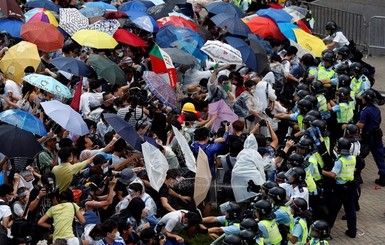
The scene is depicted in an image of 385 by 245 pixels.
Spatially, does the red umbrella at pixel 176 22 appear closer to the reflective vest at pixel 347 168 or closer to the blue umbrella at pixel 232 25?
the blue umbrella at pixel 232 25

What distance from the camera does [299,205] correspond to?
13.0 meters

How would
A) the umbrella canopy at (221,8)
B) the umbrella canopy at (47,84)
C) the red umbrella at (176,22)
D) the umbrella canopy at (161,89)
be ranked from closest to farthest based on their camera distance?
the umbrella canopy at (47,84)
the umbrella canopy at (161,89)
the red umbrella at (176,22)
the umbrella canopy at (221,8)

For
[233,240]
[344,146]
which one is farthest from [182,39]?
[233,240]

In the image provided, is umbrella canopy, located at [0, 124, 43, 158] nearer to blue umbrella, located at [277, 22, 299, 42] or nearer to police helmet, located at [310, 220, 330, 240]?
police helmet, located at [310, 220, 330, 240]

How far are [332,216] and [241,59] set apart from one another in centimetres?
345

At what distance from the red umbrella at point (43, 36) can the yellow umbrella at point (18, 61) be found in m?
0.77

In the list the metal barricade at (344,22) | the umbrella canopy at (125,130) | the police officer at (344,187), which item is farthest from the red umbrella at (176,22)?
the metal barricade at (344,22)

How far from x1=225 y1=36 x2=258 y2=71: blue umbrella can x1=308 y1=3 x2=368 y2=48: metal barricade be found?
851 cm

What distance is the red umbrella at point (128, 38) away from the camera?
19250 millimetres

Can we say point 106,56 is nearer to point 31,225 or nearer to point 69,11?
point 69,11

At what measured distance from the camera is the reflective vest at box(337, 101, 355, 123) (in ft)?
56.4

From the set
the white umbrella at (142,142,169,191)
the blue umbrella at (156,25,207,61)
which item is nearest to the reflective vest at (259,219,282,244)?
the white umbrella at (142,142,169,191)

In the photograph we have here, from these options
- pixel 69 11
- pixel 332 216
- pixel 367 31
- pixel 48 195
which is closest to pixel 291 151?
pixel 332 216

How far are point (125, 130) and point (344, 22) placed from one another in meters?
14.0
